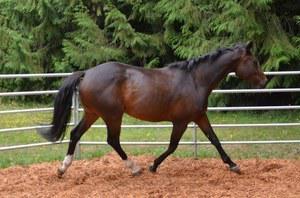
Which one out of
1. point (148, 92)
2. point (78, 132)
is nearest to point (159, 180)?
point (148, 92)

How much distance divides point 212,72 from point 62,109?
6.02 feet

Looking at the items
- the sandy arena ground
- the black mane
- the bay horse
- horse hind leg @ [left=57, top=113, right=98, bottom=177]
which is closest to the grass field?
the sandy arena ground

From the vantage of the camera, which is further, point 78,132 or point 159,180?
point 78,132

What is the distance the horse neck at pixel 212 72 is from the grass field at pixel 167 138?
165 centimetres

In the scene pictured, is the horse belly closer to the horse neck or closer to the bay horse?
the bay horse

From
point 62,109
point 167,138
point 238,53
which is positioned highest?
point 238,53

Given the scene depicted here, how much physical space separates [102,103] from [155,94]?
0.63 m

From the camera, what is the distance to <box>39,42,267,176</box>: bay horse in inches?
245

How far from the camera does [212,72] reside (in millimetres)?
6543

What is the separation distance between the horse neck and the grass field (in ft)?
5.43

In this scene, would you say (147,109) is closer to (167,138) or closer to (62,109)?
(62,109)

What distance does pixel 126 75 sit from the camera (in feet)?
20.8

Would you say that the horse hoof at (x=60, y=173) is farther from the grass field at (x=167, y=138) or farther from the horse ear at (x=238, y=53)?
the horse ear at (x=238, y=53)

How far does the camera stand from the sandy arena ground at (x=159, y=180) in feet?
18.2
